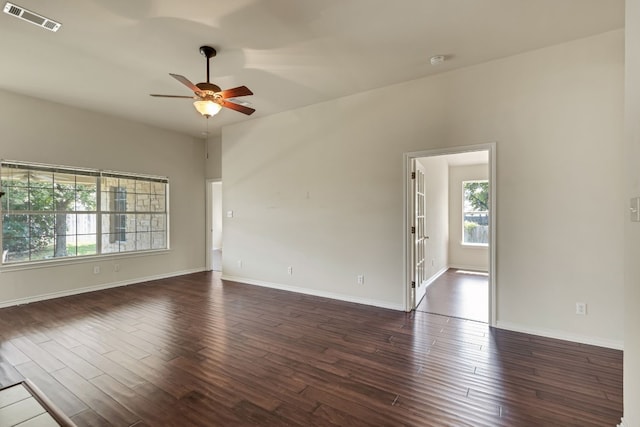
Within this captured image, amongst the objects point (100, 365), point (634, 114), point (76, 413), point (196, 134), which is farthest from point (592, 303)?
point (196, 134)

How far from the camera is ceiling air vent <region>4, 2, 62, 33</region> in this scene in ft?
A: 7.91

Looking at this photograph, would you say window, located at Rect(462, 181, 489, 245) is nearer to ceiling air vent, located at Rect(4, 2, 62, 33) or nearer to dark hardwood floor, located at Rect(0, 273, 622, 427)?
dark hardwood floor, located at Rect(0, 273, 622, 427)

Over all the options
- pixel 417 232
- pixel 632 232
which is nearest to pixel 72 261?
pixel 417 232

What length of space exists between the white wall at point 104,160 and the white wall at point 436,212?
495cm

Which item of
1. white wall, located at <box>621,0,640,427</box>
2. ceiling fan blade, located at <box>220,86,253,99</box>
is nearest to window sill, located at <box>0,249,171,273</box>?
ceiling fan blade, located at <box>220,86,253,99</box>

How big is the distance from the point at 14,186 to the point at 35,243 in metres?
0.88

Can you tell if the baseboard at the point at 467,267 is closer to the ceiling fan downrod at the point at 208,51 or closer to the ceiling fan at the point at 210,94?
the ceiling fan at the point at 210,94

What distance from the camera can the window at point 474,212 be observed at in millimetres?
7094

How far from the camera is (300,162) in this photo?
4930 millimetres

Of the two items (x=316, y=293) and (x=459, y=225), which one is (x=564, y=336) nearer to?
(x=316, y=293)

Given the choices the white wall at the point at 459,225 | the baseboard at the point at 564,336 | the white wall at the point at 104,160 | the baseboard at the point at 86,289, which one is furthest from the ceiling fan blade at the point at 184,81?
the white wall at the point at 459,225

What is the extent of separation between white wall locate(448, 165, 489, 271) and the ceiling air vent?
7405 millimetres

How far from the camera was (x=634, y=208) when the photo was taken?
154 cm

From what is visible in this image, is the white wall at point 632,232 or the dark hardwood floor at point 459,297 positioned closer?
the white wall at point 632,232
